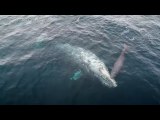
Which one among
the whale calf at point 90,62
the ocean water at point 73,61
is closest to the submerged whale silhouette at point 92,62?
the whale calf at point 90,62

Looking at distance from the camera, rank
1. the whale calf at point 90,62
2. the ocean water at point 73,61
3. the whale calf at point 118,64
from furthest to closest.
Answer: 1. the whale calf at point 118,64
2. the whale calf at point 90,62
3. the ocean water at point 73,61

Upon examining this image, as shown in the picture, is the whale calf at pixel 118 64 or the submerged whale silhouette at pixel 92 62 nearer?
the submerged whale silhouette at pixel 92 62

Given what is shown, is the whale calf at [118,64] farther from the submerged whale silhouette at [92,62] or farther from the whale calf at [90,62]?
the whale calf at [90,62]

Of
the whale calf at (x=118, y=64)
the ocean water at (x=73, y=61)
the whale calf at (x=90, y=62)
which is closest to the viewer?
the ocean water at (x=73, y=61)

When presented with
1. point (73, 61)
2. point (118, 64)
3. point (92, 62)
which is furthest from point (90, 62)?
point (118, 64)

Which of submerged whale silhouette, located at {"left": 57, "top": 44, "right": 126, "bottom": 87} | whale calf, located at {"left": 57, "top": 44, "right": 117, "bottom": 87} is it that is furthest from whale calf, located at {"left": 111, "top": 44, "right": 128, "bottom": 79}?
whale calf, located at {"left": 57, "top": 44, "right": 117, "bottom": 87}
